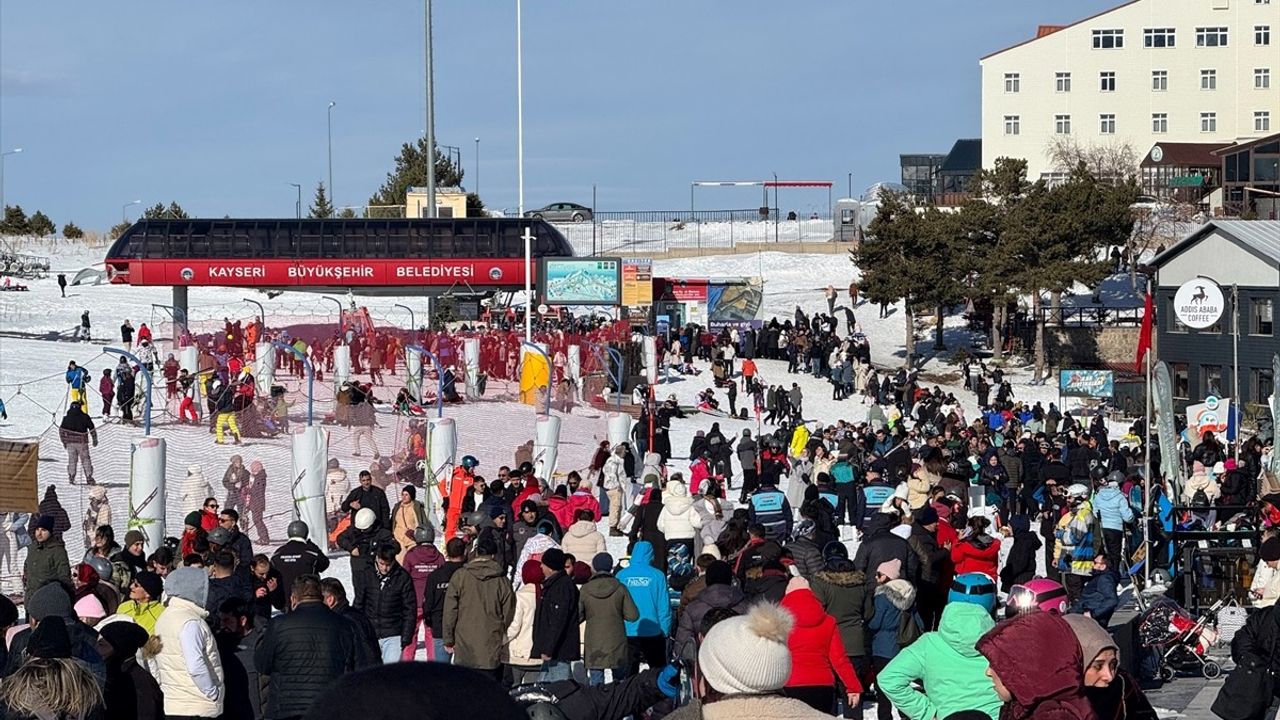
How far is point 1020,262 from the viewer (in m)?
52.8

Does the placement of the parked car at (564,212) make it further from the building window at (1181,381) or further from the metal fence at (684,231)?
the building window at (1181,381)

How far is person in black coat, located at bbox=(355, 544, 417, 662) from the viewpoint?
1116 cm

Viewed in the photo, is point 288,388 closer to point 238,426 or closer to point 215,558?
point 238,426

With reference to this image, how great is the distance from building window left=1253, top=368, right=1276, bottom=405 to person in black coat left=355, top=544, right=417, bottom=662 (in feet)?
112

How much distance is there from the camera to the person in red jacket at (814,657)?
805 cm

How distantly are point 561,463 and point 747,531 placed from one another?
13.8m

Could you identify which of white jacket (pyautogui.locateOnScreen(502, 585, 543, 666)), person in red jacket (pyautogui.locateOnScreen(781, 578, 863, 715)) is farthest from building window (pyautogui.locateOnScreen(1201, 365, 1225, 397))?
person in red jacket (pyautogui.locateOnScreen(781, 578, 863, 715))

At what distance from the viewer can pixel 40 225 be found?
96.4 meters

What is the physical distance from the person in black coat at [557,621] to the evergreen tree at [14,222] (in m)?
86.1

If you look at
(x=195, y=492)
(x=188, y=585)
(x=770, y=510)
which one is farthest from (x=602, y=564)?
(x=195, y=492)

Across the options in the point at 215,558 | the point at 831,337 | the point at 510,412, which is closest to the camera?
the point at 215,558

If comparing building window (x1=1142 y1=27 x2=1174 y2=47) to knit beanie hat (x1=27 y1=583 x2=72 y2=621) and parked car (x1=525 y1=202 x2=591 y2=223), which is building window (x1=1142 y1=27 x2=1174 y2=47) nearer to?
parked car (x1=525 y1=202 x2=591 y2=223)

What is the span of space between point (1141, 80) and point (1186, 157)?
18.2 ft

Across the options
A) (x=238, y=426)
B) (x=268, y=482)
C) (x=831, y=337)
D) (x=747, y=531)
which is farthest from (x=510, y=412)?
(x=747, y=531)
